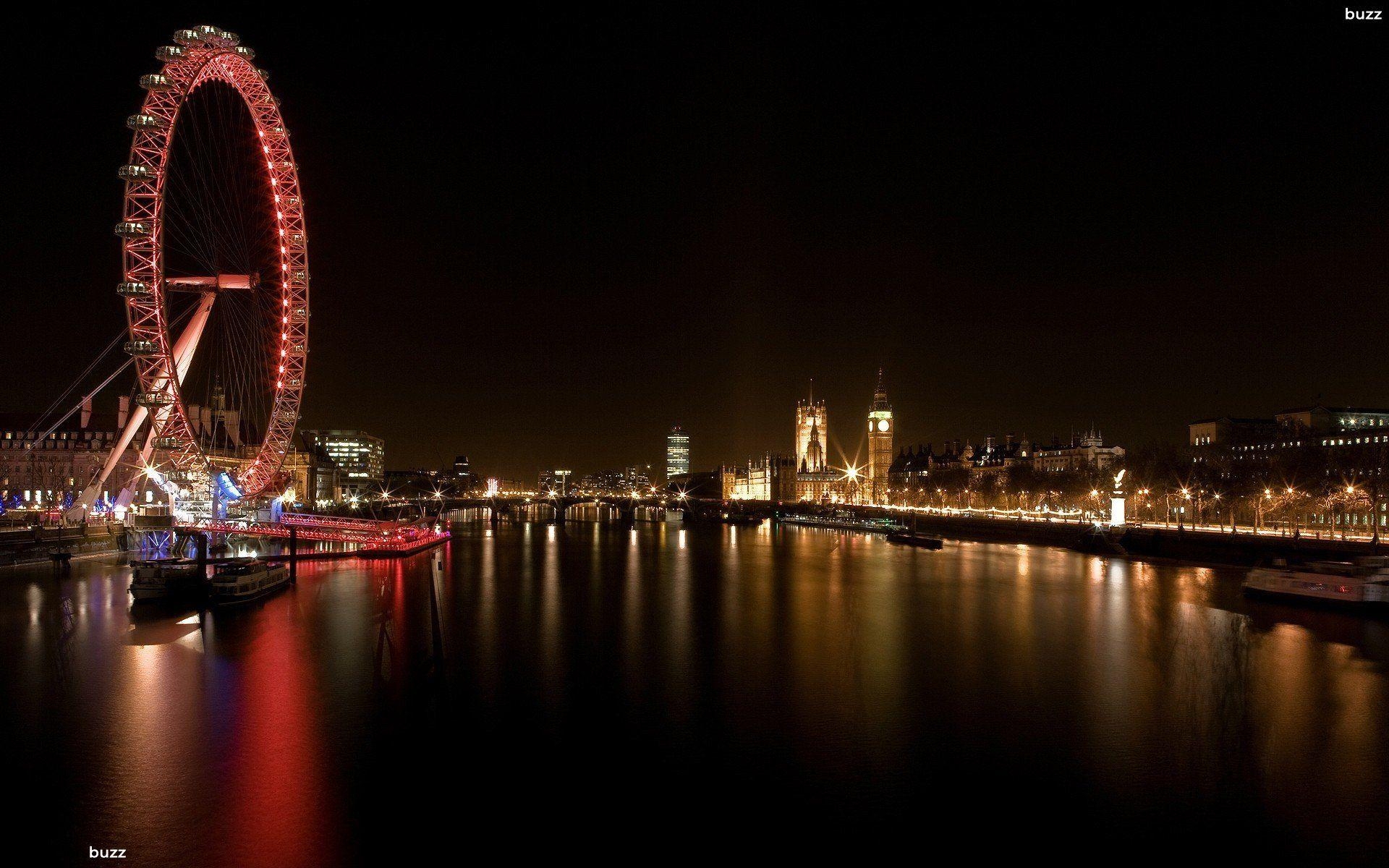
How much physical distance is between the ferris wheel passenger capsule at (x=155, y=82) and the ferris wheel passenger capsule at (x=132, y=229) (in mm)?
4514

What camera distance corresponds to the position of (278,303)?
123 feet

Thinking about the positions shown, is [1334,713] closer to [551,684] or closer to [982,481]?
[551,684]

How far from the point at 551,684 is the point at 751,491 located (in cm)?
16895

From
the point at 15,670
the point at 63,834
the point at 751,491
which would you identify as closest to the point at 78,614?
the point at 15,670

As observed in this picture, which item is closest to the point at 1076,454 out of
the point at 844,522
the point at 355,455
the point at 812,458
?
the point at 844,522

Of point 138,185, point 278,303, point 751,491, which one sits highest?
point 138,185

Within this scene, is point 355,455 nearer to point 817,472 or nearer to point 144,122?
point 817,472

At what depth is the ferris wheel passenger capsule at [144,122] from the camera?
31.0 metres

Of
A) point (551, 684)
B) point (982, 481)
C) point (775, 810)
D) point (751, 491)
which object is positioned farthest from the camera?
point (751, 491)

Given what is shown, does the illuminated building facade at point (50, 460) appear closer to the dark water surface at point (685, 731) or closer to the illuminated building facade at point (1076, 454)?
the dark water surface at point (685, 731)

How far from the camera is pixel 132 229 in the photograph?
31656 mm

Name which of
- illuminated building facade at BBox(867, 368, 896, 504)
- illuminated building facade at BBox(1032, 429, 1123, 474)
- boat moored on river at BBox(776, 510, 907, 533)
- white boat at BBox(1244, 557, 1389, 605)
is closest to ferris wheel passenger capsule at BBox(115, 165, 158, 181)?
white boat at BBox(1244, 557, 1389, 605)

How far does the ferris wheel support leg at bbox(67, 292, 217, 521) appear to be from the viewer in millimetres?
39812

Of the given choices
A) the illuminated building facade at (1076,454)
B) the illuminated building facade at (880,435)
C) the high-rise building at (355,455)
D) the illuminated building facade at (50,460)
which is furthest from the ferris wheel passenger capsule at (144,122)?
the illuminated building facade at (880,435)
